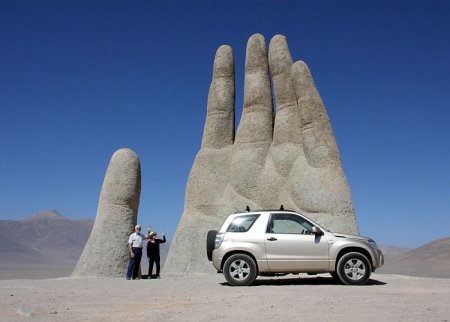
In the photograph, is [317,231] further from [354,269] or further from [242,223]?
[242,223]

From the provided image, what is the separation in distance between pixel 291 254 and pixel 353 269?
1445 millimetres

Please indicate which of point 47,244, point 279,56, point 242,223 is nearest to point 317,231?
point 242,223

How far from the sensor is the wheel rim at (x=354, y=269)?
37.7 feet

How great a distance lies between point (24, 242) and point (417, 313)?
568 ft

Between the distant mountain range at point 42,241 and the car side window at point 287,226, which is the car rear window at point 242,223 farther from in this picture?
the distant mountain range at point 42,241

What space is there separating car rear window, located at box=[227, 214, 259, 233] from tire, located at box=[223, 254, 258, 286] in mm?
600

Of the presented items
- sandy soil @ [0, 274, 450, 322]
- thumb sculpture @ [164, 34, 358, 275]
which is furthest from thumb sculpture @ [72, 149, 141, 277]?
sandy soil @ [0, 274, 450, 322]

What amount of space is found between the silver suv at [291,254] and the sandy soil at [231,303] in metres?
0.39

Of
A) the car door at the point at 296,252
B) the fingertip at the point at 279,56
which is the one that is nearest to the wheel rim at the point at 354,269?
the car door at the point at 296,252

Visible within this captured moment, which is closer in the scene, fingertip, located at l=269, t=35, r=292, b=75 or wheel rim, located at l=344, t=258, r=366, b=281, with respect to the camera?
wheel rim, located at l=344, t=258, r=366, b=281

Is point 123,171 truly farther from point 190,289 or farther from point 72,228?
point 72,228

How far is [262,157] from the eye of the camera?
2197 centimetres

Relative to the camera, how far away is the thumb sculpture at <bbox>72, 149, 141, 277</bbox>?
696 inches

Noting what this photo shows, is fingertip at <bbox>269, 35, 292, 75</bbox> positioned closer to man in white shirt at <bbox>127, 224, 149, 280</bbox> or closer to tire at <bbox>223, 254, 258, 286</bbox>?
man in white shirt at <bbox>127, 224, 149, 280</bbox>
